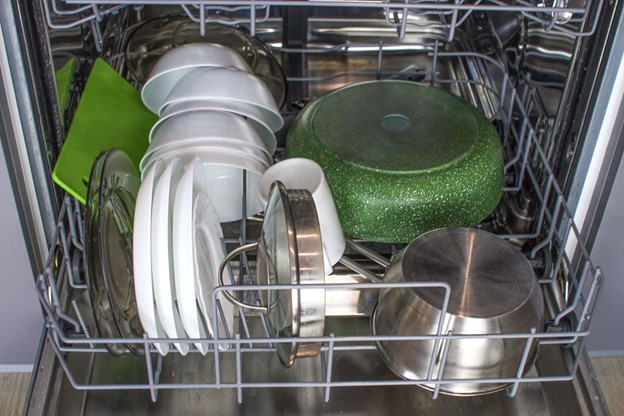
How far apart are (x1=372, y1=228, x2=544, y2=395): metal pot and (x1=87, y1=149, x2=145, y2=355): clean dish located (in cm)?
26

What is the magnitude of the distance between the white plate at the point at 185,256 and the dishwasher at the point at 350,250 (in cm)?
4

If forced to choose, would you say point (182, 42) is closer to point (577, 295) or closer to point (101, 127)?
point (101, 127)

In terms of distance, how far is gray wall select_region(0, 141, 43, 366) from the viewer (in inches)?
32.2

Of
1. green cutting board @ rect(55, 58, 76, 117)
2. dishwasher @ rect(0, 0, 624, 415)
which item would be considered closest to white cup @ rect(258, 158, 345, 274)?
dishwasher @ rect(0, 0, 624, 415)

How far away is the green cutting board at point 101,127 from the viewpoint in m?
0.84

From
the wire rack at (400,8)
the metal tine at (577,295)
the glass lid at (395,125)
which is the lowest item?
the metal tine at (577,295)

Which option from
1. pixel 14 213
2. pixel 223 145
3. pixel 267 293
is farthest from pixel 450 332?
pixel 14 213

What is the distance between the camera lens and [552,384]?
0.83 metres

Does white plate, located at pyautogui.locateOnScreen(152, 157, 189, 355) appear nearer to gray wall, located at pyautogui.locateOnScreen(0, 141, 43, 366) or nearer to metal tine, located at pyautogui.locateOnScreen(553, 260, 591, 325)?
gray wall, located at pyautogui.locateOnScreen(0, 141, 43, 366)

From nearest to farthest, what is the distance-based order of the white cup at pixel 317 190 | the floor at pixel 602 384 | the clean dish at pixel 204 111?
the white cup at pixel 317 190
the clean dish at pixel 204 111
the floor at pixel 602 384

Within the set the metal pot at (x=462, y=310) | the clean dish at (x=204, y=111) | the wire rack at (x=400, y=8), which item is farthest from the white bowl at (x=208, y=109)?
the metal pot at (x=462, y=310)

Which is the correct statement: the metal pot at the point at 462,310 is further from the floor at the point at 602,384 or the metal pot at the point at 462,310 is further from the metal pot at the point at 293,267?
the floor at the point at 602,384

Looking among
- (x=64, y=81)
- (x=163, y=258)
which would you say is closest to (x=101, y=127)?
(x=64, y=81)

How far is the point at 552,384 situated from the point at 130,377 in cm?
45
